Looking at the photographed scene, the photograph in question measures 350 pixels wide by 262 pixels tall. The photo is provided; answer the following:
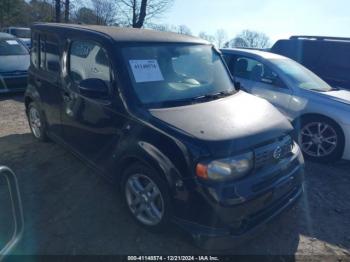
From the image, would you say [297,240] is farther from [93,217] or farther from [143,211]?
[93,217]

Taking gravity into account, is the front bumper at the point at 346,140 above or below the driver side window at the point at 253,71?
below

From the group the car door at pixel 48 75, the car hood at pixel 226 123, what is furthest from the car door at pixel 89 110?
the car hood at pixel 226 123

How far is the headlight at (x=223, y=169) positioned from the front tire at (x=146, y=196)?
412 mm

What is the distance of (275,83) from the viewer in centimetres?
513

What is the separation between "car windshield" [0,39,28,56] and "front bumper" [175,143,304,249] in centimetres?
842

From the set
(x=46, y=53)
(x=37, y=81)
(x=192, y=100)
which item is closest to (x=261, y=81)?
(x=192, y=100)

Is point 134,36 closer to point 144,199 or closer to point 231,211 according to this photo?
point 144,199

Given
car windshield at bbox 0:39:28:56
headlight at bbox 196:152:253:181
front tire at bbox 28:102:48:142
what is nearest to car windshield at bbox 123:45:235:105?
headlight at bbox 196:152:253:181

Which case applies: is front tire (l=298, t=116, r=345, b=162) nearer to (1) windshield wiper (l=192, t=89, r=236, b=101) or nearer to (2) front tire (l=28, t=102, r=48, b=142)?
(1) windshield wiper (l=192, t=89, r=236, b=101)

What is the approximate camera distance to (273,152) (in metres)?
2.62

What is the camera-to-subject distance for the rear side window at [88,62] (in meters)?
3.08

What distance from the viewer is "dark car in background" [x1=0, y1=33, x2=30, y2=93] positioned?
7836 millimetres

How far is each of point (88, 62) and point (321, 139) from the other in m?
3.79

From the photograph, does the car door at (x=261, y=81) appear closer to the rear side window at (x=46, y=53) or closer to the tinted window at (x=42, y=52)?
the rear side window at (x=46, y=53)
